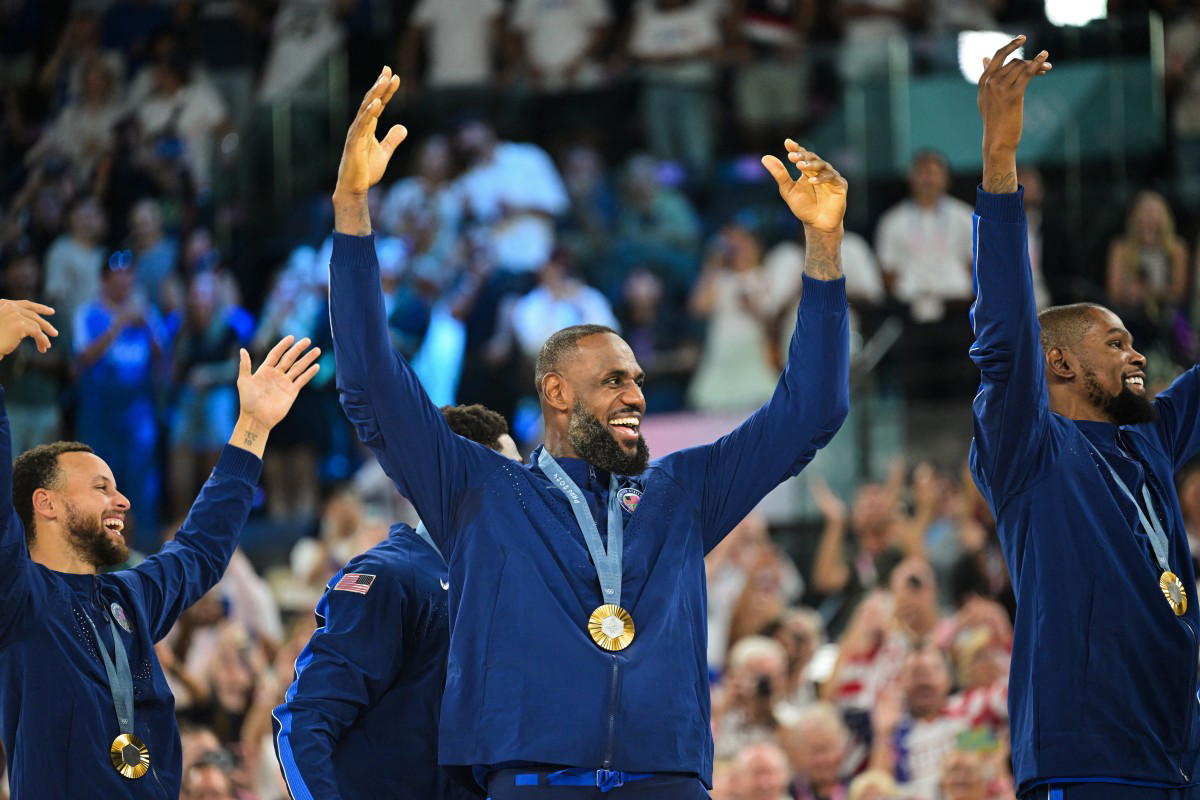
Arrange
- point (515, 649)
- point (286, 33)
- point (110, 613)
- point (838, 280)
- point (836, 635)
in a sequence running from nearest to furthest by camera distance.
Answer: point (515, 649) < point (838, 280) < point (110, 613) < point (836, 635) < point (286, 33)

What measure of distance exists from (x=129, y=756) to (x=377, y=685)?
1.87 ft

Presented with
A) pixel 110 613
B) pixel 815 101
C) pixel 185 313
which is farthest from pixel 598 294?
pixel 110 613

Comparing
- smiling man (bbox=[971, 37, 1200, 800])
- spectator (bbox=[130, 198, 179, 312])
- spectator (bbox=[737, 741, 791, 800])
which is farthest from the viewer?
spectator (bbox=[130, 198, 179, 312])

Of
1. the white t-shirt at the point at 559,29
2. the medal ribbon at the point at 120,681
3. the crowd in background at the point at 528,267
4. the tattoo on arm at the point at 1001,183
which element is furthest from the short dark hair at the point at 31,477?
the white t-shirt at the point at 559,29

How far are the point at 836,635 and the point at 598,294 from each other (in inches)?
107

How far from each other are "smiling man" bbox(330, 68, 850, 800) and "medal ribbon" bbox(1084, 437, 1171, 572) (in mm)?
632

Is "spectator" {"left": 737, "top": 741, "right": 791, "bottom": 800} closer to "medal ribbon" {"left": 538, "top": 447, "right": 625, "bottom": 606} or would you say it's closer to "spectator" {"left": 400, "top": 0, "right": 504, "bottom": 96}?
"medal ribbon" {"left": 538, "top": 447, "right": 625, "bottom": 606}

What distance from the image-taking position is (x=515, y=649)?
129 inches

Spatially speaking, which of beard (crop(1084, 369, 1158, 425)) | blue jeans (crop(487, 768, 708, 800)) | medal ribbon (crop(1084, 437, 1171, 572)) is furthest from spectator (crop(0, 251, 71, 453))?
medal ribbon (crop(1084, 437, 1171, 572))

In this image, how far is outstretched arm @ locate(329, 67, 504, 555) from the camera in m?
3.34

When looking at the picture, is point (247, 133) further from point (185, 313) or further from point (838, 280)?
point (838, 280)

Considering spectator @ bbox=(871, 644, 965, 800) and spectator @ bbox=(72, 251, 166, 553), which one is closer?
spectator @ bbox=(871, 644, 965, 800)

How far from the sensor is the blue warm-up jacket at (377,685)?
373 cm

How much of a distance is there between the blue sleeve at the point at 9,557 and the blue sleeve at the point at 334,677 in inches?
24.1
